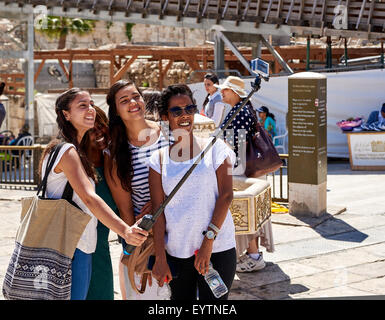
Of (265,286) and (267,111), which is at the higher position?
(267,111)

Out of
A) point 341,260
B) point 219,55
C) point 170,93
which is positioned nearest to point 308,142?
point 341,260

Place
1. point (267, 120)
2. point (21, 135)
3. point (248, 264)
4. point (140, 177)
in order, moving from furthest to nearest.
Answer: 1. point (21, 135)
2. point (267, 120)
3. point (248, 264)
4. point (140, 177)

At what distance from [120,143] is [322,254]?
3638mm

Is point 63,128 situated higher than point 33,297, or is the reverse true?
point 63,128

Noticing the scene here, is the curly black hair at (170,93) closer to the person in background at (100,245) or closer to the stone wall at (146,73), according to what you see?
the person in background at (100,245)

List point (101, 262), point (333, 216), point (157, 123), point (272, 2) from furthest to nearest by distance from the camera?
1. point (272, 2)
2. point (333, 216)
3. point (157, 123)
4. point (101, 262)

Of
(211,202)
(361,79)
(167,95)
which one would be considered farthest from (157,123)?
(361,79)

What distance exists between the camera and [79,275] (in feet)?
12.7

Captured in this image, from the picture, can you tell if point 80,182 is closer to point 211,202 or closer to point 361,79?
point 211,202

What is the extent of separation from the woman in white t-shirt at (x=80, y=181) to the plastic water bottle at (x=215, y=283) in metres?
0.43

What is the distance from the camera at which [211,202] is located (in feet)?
12.7

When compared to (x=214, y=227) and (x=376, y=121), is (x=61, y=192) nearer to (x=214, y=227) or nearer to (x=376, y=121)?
(x=214, y=227)

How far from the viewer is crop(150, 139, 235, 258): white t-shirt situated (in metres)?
3.83

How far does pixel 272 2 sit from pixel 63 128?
19615 mm
